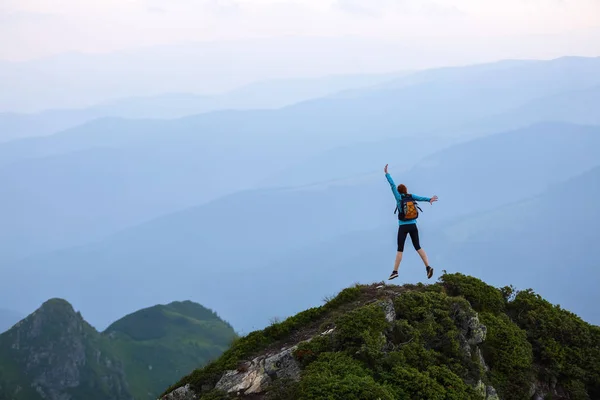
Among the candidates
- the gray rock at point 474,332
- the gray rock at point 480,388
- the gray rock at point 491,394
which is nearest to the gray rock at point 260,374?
the gray rock at point 480,388

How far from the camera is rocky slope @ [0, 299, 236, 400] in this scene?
146625 mm

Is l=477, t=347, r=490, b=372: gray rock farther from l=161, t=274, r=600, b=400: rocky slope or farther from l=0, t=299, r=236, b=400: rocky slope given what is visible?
l=0, t=299, r=236, b=400: rocky slope

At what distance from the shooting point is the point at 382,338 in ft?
43.8

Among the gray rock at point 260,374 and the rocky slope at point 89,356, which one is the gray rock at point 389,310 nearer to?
the gray rock at point 260,374

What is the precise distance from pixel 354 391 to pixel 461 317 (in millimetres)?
4929

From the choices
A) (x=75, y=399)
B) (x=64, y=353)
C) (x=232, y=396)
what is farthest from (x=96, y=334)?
(x=232, y=396)

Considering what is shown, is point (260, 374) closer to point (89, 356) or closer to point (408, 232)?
point (408, 232)

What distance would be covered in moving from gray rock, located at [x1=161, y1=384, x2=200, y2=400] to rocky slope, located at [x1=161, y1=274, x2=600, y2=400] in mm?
32

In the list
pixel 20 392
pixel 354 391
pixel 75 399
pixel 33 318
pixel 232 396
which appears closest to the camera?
pixel 354 391

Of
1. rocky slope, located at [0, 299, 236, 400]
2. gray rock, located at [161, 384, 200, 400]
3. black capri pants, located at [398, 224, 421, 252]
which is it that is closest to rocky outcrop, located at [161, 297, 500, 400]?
gray rock, located at [161, 384, 200, 400]

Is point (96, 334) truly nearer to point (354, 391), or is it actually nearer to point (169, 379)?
point (169, 379)

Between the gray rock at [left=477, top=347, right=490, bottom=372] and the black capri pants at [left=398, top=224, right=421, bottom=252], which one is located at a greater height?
the black capri pants at [left=398, top=224, right=421, bottom=252]

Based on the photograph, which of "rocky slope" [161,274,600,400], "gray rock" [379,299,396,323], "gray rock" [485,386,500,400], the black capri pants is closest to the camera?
"rocky slope" [161,274,600,400]

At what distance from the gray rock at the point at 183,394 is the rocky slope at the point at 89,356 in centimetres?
12943
